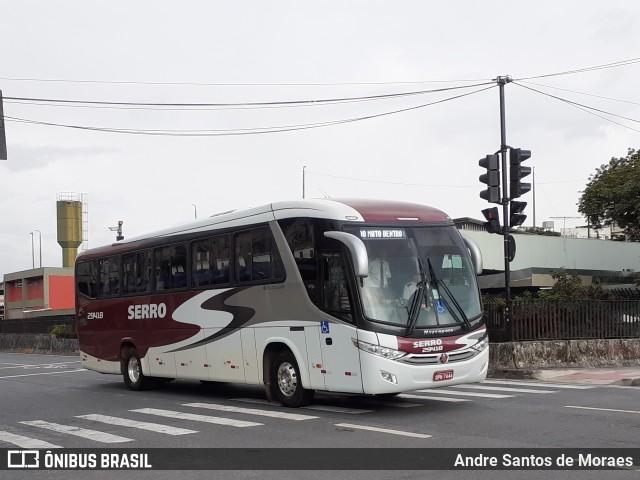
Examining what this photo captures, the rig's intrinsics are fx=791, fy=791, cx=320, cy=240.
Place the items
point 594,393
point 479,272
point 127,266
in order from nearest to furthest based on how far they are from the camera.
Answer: point 479,272, point 594,393, point 127,266

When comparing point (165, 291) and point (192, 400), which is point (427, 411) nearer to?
point (192, 400)

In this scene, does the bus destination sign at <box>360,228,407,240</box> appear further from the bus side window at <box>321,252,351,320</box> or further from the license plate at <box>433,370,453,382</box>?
the license plate at <box>433,370,453,382</box>

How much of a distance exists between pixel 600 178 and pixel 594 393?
31612 millimetres

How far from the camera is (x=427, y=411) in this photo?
40.3 ft

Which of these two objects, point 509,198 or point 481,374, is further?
point 509,198

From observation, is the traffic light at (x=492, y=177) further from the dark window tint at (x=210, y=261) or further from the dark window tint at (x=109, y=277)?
the dark window tint at (x=109, y=277)

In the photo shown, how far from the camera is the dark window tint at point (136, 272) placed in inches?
687

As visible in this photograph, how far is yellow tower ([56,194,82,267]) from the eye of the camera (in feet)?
308

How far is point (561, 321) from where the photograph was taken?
2072 centimetres

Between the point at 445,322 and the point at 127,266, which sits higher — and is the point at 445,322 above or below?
below

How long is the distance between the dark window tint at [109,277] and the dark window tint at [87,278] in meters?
0.34

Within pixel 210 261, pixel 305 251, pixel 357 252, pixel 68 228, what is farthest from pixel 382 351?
pixel 68 228

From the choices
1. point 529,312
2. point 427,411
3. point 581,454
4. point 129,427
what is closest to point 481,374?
point 427,411

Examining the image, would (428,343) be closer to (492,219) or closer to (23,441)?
(23,441)
